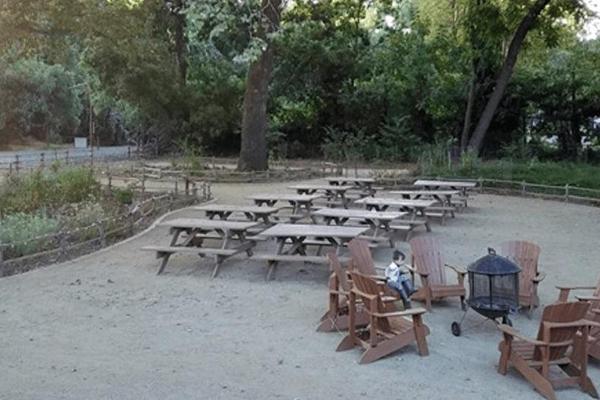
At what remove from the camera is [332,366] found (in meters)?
5.32

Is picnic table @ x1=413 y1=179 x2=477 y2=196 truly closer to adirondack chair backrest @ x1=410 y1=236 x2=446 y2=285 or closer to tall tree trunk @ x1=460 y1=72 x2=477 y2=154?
adirondack chair backrest @ x1=410 y1=236 x2=446 y2=285

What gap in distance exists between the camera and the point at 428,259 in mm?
7492

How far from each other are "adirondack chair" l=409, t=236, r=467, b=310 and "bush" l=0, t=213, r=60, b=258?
5.29 metres

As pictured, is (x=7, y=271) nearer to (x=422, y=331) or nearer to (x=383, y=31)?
(x=422, y=331)

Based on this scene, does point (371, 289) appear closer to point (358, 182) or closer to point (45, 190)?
point (45, 190)

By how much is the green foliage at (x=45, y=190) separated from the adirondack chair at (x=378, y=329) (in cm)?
807

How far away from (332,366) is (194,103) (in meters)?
25.1

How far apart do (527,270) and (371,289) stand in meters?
2.50

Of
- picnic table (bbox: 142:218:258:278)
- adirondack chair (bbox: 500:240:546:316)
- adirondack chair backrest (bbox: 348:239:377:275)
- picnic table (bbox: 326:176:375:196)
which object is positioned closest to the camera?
adirondack chair backrest (bbox: 348:239:377:275)

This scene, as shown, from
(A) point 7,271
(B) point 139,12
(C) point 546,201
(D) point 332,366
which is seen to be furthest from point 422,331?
(B) point 139,12

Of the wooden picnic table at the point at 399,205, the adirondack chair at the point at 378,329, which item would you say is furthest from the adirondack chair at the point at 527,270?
the wooden picnic table at the point at 399,205

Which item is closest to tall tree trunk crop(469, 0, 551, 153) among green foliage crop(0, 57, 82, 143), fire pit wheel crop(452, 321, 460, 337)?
fire pit wheel crop(452, 321, 460, 337)

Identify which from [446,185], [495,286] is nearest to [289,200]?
[446,185]

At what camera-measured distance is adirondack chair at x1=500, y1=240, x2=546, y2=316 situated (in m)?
6.98
